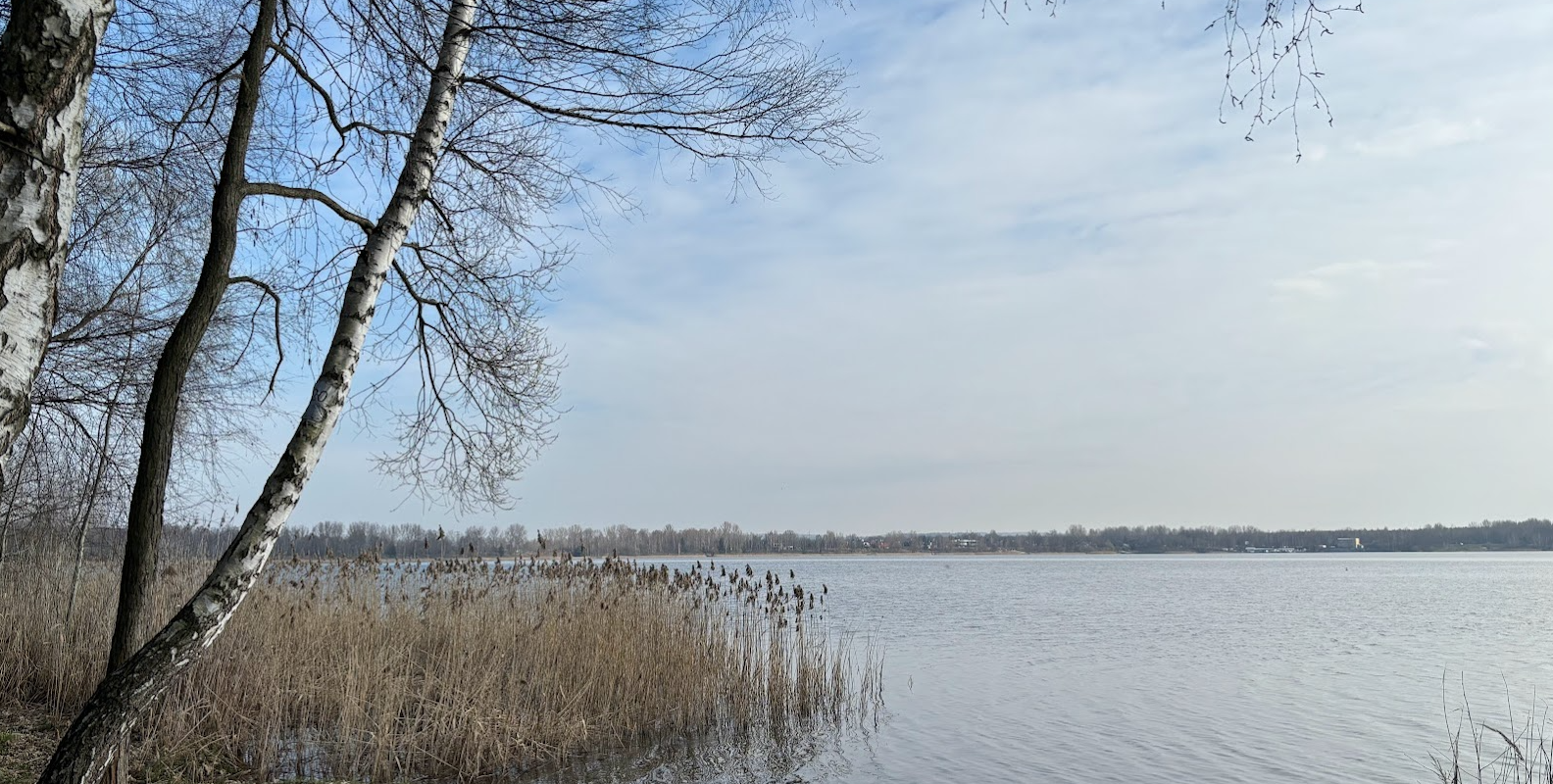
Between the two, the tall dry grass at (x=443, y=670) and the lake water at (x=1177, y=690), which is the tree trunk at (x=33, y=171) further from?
the lake water at (x=1177, y=690)

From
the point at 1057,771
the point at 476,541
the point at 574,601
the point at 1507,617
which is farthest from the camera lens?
the point at 1507,617

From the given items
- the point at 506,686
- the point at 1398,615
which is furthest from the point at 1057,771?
the point at 1398,615

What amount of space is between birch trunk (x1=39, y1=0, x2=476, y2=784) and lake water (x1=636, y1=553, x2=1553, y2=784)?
4.85 meters

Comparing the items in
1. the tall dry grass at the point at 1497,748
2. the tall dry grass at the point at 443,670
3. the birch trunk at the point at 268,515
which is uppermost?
the birch trunk at the point at 268,515

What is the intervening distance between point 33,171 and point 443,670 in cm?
632

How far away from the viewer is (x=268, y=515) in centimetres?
399

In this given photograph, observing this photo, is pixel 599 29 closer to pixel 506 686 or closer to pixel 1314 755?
pixel 506 686

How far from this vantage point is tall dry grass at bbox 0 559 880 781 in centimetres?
662

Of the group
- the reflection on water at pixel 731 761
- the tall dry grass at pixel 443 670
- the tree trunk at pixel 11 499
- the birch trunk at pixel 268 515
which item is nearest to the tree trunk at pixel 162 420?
the birch trunk at pixel 268 515

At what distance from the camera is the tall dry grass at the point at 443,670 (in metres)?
6.62

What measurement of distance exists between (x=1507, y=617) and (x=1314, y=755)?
62.0ft

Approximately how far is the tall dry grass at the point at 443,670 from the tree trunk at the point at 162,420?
1.53m

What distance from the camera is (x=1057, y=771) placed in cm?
793

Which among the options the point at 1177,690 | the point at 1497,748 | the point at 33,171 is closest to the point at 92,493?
the point at 33,171
